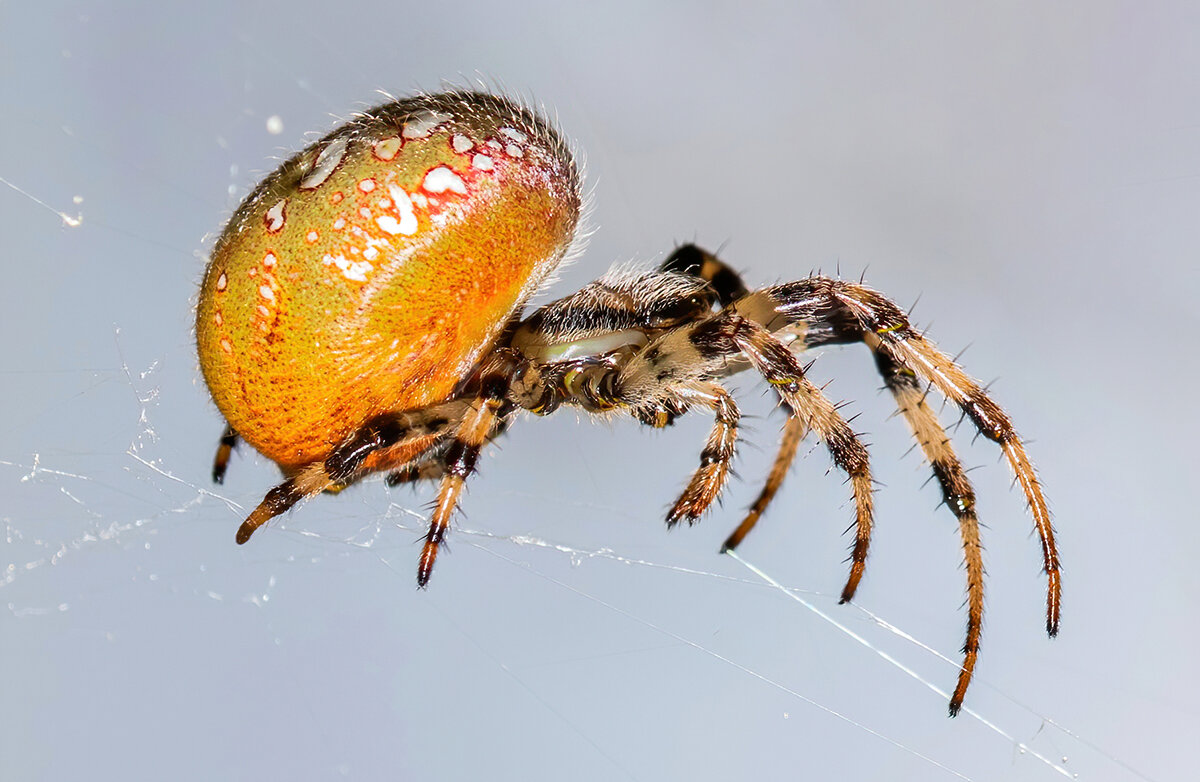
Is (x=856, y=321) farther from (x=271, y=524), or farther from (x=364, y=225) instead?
(x=271, y=524)

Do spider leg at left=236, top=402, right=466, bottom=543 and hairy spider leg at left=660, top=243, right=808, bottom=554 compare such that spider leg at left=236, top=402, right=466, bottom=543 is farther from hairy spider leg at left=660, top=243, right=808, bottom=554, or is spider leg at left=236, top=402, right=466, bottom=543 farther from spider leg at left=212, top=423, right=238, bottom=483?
hairy spider leg at left=660, top=243, right=808, bottom=554

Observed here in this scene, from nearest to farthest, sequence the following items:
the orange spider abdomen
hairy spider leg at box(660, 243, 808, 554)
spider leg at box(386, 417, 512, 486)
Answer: the orange spider abdomen
spider leg at box(386, 417, 512, 486)
hairy spider leg at box(660, 243, 808, 554)

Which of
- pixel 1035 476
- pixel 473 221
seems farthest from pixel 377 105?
pixel 1035 476

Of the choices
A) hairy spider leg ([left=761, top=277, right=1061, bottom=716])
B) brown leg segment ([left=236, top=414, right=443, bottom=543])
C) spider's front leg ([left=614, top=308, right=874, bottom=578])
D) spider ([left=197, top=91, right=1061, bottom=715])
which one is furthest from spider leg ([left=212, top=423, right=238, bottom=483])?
hairy spider leg ([left=761, top=277, right=1061, bottom=716])

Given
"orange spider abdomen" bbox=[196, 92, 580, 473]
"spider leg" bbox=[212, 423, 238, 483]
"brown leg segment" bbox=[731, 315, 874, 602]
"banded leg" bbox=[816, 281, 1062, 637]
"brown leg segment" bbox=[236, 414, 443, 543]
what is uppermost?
"banded leg" bbox=[816, 281, 1062, 637]

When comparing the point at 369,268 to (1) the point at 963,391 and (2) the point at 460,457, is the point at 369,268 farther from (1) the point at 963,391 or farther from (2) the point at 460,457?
(1) the point at 963,391

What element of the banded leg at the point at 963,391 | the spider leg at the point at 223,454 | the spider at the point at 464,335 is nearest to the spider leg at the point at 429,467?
the spider at the point at 464,335
